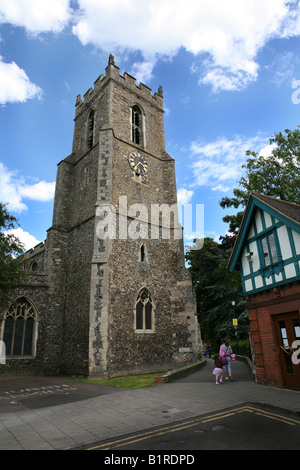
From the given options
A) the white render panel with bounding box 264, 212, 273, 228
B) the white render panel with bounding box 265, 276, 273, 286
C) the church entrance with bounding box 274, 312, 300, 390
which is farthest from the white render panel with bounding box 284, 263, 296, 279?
the white render panel with bounding box 264, 212, 273, 228

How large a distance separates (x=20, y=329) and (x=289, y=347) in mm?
13200

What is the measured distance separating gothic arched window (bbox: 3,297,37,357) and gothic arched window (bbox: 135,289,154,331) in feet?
18.6

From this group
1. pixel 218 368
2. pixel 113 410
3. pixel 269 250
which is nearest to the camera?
pixel 113 410

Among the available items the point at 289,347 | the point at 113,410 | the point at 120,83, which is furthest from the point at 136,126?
the point at 113,410

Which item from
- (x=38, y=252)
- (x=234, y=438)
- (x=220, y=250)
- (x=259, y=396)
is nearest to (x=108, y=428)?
(x=234, y=438)

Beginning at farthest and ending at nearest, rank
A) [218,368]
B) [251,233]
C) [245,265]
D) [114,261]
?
[114,261] → [245,265] → [251,233] → [218,368]

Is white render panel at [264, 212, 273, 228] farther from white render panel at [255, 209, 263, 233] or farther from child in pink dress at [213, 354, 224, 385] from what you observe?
child in pink dress at [213, 354, 224, 385]

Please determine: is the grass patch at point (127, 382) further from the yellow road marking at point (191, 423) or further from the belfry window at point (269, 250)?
the belfry window at point (269, 250)

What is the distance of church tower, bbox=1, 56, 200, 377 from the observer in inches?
571

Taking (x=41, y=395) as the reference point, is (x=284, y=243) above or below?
above

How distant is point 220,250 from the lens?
28531 mm

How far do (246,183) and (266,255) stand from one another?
328 inches

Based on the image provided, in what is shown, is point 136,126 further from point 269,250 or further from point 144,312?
point 269,250

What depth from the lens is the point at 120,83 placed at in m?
20.8
